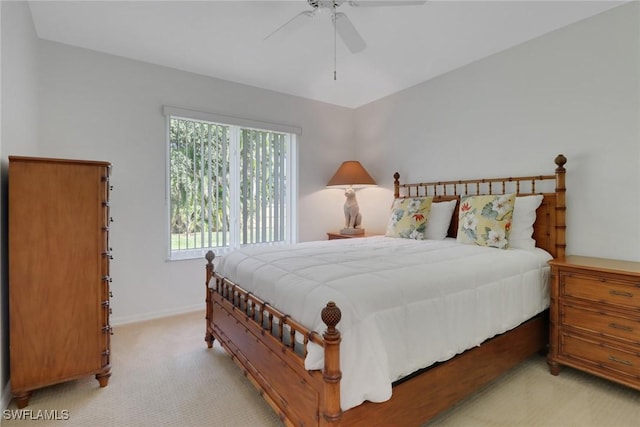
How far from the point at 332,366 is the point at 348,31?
2145 mm

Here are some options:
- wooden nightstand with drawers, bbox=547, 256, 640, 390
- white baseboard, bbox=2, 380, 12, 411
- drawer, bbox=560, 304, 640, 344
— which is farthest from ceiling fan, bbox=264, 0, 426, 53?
white baseboard, bbox=2, 380, 12, 411

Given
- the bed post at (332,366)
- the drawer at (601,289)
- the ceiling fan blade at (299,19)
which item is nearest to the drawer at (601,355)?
the drawer at (601,289)

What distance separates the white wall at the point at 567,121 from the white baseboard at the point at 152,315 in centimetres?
305

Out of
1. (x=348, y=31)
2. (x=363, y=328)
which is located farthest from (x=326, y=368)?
(x=348, y=31)

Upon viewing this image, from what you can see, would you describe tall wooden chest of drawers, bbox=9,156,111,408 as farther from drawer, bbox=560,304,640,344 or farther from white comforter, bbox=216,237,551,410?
drawer, bbox=560,304,640,344

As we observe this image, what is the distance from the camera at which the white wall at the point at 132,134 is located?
287 centimetres

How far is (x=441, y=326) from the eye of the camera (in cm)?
159

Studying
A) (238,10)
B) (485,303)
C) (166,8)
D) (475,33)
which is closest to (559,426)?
(485,303)

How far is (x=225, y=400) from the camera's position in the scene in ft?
6.30

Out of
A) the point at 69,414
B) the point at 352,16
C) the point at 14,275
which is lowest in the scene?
the point at 69,414

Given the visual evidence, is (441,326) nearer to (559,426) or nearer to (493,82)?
(559,426)

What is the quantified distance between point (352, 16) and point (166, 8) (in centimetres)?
141

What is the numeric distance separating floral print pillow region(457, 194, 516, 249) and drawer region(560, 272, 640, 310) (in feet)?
1.59

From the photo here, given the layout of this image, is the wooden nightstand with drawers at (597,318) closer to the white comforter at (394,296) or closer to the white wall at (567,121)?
the white comforter at (394,296)
